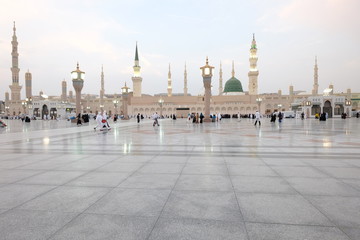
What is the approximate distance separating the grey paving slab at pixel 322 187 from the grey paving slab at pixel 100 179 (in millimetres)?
2891

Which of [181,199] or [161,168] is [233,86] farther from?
[181,199]

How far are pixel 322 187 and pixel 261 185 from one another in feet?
2.96

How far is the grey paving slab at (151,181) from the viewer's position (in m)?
3.65

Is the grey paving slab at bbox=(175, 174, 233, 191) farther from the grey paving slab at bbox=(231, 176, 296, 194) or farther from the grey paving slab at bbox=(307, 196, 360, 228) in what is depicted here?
the grey paving slab at bbox=(307, 196, 360, 228)

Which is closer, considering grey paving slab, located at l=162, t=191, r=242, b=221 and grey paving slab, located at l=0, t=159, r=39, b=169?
grey paving slab, located at l=162, t=191, r=242, b=221

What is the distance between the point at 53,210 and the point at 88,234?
84 centimetres

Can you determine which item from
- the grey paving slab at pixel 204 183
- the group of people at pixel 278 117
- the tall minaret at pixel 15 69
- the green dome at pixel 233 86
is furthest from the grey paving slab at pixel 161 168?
the green dome at pixel 233 86

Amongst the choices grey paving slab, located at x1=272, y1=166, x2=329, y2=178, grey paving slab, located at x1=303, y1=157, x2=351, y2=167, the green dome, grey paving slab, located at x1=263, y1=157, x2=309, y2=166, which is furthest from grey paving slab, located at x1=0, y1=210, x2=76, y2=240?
the green dome

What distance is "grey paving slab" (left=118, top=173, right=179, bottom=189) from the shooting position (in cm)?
365

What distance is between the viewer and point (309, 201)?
300cm

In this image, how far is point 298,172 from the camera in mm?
4406

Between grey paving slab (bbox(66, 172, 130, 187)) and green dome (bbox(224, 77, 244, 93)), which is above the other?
green dome (bbox(224, 77, 244, 93))

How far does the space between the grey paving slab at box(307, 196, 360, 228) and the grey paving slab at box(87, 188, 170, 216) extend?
194 centimetres

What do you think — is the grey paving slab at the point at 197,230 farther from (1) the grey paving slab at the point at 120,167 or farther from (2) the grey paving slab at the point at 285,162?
(2) the grey paving slab at the point at 285,162
